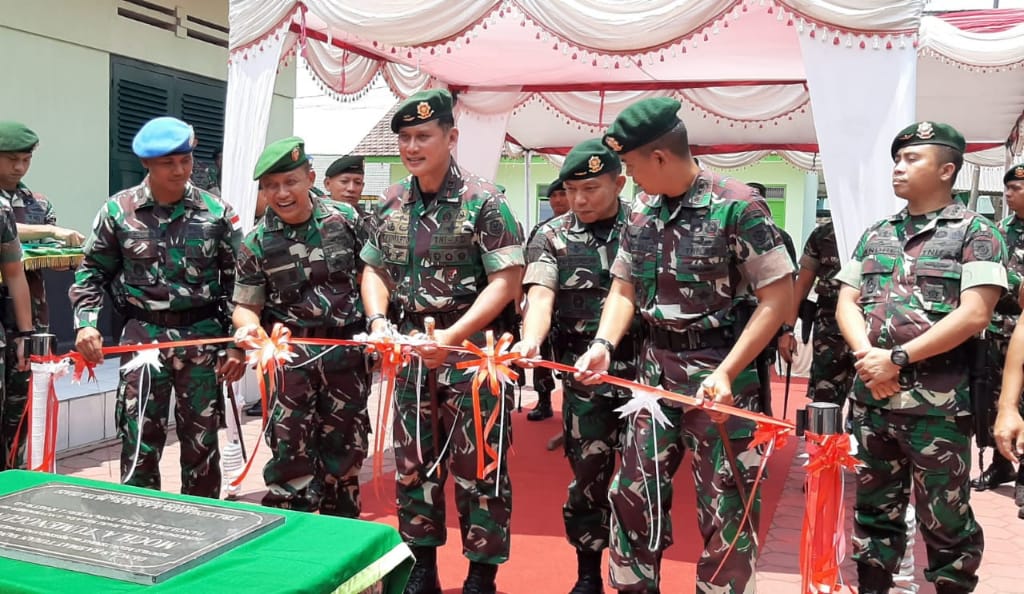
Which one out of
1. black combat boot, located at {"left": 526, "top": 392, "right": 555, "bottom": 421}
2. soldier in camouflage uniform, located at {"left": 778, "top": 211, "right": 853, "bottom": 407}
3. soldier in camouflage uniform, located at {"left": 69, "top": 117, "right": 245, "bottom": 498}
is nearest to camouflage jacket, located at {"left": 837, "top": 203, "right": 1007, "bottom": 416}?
soldier in camouflage uniform, located at {"left": 778, "top": 211, "right": 853, "bottom": 407}

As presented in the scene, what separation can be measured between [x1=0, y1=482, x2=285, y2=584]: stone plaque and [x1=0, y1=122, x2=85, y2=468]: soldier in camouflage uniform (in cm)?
209

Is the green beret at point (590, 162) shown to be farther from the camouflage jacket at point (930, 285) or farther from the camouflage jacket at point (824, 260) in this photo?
the camouflage jacket at point (824, 260)

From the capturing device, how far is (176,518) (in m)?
1.89

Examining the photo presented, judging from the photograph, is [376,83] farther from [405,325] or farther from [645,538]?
[645,538]


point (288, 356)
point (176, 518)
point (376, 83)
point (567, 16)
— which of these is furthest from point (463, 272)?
point (376, 83)

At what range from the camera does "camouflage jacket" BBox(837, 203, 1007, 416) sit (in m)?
3.03

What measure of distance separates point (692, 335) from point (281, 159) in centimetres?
188

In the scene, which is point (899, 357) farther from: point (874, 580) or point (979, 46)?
point (979, 46)

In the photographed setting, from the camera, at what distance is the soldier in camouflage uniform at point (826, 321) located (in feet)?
16.8

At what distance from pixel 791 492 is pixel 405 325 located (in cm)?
302

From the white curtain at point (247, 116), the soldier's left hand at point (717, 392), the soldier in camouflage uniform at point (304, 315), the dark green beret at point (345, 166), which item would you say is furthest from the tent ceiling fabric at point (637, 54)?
the soldier's left hand at point (717, 392)

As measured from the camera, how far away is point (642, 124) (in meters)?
2.77

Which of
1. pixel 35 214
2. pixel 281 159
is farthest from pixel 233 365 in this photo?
pixel 35 214

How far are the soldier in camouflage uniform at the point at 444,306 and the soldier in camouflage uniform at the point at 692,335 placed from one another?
1.76 ft
